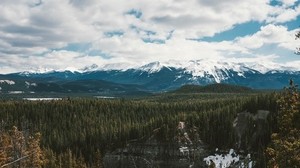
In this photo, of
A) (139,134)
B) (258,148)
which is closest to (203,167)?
(258,148)

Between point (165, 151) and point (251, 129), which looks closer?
point (251, 129)

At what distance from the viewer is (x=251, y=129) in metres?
173

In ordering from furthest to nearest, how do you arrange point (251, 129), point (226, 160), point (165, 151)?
point (165, 151) → point (251, 129) → point (226, 160)

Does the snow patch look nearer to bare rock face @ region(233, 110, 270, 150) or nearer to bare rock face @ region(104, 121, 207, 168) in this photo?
bare rock face @ region(104, 121, 207, 168)

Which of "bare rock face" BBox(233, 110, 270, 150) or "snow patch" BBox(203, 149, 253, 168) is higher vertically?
"bare rock face" BBox(233, 110, 270, 150)

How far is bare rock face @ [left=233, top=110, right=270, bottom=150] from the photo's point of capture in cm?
16788

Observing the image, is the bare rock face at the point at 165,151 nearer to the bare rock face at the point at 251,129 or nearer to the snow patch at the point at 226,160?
the snow patch at the point at 226,160

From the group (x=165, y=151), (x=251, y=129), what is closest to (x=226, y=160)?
(x=251, y=129)

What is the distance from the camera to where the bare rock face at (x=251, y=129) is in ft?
551

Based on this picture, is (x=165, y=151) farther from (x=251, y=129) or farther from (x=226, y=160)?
(x=251, y=129)

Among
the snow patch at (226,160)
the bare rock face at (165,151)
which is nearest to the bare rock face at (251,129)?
the snow patch at (226,160)

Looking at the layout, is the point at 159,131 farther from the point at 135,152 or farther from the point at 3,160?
the point at 3,160

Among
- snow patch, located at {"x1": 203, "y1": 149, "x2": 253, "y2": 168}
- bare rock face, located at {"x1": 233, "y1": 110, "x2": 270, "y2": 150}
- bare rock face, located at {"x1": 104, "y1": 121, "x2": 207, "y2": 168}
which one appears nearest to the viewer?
snow patch, located at {"x1": 203, "y1": 149, "x2": 253, "y2": 168}

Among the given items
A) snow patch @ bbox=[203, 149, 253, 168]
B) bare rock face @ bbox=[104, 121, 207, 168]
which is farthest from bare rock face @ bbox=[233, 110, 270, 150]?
bare rock face @ bbox=[104, 121, 207, 168]
